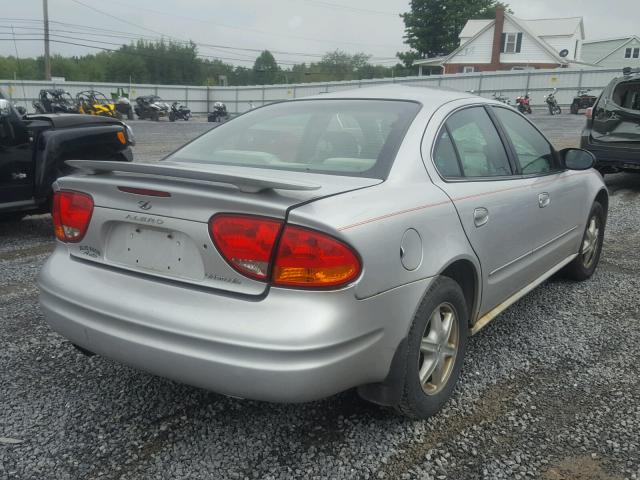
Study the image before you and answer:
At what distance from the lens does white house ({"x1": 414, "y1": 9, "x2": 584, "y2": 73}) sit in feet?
141

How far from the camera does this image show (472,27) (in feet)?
158

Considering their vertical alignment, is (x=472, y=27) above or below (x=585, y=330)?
above

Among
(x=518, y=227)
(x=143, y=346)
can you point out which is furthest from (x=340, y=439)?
(x=518, y=227)

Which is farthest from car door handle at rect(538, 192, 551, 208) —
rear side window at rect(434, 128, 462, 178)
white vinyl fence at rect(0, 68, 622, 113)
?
white vinyl fence at rect(0, 68, 622, 113)

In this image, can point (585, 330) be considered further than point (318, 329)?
Yes

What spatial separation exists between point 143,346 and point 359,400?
110cm

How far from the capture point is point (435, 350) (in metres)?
2.59

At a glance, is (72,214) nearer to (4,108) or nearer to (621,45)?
(4,108)

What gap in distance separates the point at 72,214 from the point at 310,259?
1205mm

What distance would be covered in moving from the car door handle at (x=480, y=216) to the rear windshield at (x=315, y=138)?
0.52 m

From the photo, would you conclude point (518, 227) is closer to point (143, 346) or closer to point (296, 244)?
point (296, 244)

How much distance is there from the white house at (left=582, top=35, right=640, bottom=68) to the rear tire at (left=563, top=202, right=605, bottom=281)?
48.7 meters

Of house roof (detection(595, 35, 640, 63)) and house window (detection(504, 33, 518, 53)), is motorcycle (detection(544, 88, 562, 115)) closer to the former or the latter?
house window (detection(504, 33, 518, 53))

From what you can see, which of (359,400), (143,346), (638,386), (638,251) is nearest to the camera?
(143,346)
